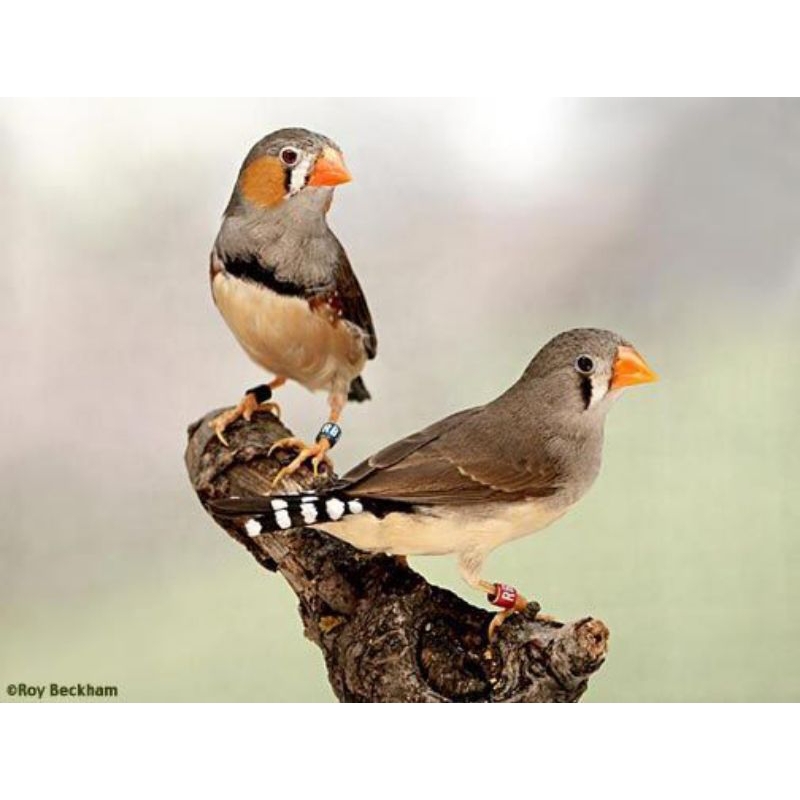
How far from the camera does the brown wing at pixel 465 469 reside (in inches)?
130

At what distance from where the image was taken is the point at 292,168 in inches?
139

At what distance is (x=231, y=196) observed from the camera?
3.64 metres

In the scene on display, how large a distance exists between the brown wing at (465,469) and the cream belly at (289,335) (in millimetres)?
327

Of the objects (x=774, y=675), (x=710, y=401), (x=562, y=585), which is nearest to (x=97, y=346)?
(x=562, y=585)

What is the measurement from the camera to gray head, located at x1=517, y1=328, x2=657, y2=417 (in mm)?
3406

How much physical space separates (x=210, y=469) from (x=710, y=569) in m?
1.42

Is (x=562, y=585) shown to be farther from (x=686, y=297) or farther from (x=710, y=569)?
(x=686, y=297)

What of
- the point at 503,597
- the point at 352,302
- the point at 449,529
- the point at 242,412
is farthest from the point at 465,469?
the point at 242,412

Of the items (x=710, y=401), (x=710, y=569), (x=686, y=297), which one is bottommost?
(x=710, y=569)

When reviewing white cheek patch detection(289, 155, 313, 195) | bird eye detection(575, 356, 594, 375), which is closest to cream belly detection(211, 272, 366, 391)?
white cheek patch detection(289, 155, 313, 195)

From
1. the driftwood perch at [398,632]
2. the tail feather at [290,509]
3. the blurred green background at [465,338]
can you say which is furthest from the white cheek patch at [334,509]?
Result: the blurred green background at [465,338]

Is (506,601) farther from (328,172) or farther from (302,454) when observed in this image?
(328,172)

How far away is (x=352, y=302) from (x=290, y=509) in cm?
69

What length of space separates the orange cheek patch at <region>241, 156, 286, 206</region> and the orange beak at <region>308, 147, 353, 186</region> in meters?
0.09
